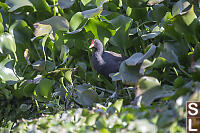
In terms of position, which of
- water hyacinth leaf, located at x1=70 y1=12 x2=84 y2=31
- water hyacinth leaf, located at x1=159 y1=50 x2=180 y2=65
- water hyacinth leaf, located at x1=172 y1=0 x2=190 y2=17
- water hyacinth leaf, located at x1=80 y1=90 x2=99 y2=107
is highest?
water hyacinth leaf, located at x1=172 y1=0 x2=190 y2=17

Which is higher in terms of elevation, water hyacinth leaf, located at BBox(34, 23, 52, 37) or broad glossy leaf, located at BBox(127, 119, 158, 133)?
water hyacinth leaf, located at BBox(34, 23, 52, 37)

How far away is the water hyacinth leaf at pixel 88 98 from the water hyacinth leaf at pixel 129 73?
53 cm

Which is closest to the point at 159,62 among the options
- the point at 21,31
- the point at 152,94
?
the point at 152,94

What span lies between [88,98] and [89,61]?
96 centimetres

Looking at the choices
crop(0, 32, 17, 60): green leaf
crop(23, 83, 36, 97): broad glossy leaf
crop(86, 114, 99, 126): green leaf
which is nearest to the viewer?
crop(86, 114, 99, 126): green leaf

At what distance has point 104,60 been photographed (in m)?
3.69

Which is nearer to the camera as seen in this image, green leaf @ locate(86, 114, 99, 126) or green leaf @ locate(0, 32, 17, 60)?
green leaf @ locate(86, 114, 99, 126)

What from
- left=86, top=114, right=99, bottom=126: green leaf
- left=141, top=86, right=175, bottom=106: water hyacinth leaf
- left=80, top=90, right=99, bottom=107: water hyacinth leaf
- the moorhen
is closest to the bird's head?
the moorhen

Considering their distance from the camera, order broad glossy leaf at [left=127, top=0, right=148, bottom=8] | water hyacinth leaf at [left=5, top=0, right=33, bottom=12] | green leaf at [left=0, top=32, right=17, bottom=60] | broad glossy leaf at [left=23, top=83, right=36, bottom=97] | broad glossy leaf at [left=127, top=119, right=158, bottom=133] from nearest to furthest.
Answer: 1. broad glossy leaf at [left=127, top=119, right=158, bottom=133]
2. broad glossy leaf at [left=127, top=0, right=148, bottom=8]
3. broad glossy leaf at [left=23, top=83, right=36, bottom=97]
4. green leaf at [left=0, top=32, right=17, bottom=60]
5. water hyacinth leaf at [left=5, top=0, right=33, bottom=12]

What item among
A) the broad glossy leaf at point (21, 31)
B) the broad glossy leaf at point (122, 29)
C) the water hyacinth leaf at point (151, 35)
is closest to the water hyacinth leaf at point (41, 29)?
the broad glossy leaf at point (21, 31)

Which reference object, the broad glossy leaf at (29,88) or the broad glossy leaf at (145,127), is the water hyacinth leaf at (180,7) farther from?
the broad glossy leaf at (145,127)

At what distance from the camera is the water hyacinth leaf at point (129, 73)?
273 cm

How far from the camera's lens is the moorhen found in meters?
3.55

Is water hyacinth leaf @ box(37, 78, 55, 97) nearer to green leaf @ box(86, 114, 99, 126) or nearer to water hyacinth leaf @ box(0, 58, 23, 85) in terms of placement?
water hyacinth leaf @ box(0, 58, 23, 85)
